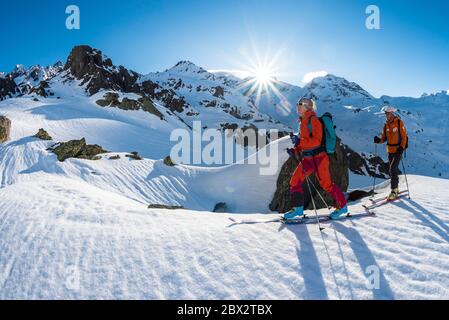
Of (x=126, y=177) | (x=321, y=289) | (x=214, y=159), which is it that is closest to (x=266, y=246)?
(x=321, y=289)

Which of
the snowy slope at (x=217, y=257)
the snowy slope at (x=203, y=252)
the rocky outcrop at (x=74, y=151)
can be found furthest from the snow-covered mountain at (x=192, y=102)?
the snowy slope at (x=217, y=257)

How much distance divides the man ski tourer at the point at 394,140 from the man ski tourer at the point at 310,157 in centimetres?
254

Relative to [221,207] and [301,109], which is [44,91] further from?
[301,109]

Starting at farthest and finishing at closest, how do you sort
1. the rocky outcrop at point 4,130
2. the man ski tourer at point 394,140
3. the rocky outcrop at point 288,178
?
the rocky outcrop at point 4,130, the rocky outcrop at point 288,178, the man ski tourer at point 394,140

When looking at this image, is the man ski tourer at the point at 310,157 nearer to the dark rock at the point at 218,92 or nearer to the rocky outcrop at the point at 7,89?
the rocky outcrop at the point at 7,89

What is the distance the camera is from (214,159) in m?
31.2

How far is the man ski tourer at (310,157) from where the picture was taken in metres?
4.98

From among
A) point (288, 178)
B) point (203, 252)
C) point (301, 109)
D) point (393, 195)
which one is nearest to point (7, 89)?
point (288, 178)

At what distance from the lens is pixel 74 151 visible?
51.1ft

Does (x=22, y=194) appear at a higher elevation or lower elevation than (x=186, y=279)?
higher

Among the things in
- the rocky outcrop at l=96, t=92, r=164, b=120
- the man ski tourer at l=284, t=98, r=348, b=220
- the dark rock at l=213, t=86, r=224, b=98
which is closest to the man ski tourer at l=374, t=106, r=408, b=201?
the man ski tourer at l=284, t=98, r=348, b=220

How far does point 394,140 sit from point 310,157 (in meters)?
3.35
